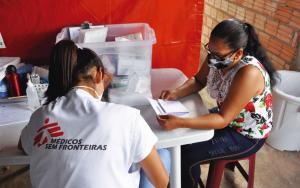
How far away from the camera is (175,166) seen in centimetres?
124

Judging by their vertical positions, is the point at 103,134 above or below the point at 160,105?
above

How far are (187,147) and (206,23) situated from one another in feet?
9.11

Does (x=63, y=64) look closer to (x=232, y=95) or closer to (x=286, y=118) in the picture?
(x=232, y=95)

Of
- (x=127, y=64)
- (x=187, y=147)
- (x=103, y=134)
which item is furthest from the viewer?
(x=187, y=147)

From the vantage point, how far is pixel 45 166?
85 cm

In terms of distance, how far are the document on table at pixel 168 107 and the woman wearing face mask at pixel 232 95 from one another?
0.05 meters

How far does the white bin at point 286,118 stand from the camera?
79.8 inches

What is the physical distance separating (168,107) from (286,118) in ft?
3.99

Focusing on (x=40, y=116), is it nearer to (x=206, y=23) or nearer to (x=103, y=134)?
(x=103, y=134)

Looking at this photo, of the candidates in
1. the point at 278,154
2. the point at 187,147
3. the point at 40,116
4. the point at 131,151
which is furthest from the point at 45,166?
the point at 278,154

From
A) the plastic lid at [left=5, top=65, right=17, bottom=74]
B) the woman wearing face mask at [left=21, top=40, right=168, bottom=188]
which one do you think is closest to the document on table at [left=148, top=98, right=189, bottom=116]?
→ the woman wearing face mask at [left=21, top=40, right=168, bottom=188]

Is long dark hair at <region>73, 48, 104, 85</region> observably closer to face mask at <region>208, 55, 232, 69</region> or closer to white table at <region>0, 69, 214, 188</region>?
white table at <region>0, 69, 214, 188</region>

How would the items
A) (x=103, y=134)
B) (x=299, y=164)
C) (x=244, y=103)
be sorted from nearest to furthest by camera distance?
(x=103, y=134)
(x=244, y=103)
(x=299, y=164)

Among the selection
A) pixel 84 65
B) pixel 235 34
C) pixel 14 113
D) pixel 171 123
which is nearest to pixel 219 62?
pixel 235 34
